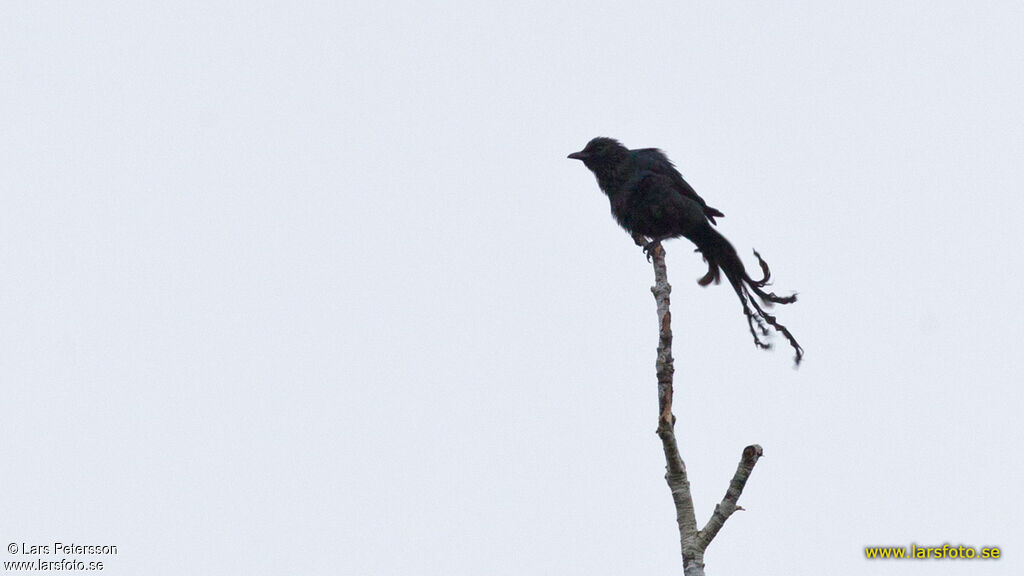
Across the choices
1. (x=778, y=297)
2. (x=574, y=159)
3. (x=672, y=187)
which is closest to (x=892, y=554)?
(x=778, y=297)

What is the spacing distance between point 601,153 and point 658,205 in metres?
1.26

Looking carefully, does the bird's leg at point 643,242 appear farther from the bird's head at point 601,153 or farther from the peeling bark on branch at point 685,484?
the peeling bark on branch at point 685,484

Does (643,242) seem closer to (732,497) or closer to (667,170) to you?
(667,170)

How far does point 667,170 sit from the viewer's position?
943 centimetres

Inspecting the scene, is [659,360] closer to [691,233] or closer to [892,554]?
[892,554]

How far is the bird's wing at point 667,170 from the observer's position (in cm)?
886

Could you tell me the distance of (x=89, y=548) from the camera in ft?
25.2

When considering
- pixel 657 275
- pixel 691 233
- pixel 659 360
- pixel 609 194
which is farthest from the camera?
pixel 609 194

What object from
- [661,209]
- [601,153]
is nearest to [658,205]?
Result: [661,209]

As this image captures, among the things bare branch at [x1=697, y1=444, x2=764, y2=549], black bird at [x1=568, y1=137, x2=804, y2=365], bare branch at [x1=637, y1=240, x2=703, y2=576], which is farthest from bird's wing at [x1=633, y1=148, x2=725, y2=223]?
bare branch at [x1=697, y1=444, x2=764, y2=549]

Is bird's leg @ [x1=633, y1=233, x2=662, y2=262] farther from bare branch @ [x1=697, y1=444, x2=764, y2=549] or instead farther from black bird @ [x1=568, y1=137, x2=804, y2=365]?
bare branch @ [x1=697, y1=444, x2=764, y2=549]

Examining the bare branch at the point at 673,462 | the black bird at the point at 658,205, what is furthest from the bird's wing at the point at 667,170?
the bare branch at the point at 673,462

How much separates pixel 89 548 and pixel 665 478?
16.2ft

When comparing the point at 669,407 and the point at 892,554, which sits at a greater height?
the point at 669,407
